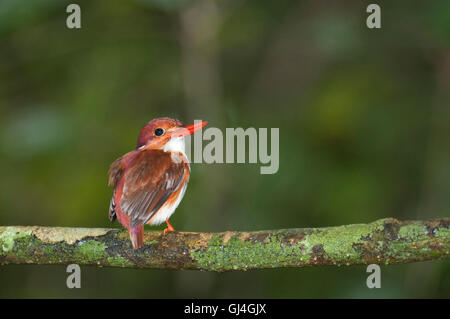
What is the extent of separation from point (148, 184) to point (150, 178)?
0.13ft

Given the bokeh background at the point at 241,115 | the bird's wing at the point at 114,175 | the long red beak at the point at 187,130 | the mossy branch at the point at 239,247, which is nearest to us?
the mossy branch at the point at 239,247

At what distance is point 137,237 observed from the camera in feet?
9.01

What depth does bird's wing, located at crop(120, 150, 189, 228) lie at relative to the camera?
9.53 ft

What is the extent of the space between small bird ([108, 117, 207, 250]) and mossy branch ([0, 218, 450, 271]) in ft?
0.37

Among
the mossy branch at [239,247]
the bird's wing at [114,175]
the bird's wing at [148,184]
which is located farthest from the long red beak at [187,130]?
the mossy branch at [239,247]

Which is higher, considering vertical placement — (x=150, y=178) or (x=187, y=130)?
(x=187, y=130)

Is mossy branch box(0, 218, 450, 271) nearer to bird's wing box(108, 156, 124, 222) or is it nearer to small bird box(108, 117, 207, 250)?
small bird box(108, 117, 207, 250)

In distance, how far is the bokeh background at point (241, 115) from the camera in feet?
14.4

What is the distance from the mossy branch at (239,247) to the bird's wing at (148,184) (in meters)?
0.12

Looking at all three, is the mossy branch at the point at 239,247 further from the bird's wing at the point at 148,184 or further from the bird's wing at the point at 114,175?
the bird's wing at the point at 114,175

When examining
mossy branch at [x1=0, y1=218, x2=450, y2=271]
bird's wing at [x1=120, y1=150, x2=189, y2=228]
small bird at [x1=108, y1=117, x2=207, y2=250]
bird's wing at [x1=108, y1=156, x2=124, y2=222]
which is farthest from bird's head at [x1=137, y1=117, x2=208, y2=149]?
mossy branch at [x1=0, y1=218, x2=450, y2=271]

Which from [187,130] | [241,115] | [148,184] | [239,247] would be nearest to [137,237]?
[148,184]

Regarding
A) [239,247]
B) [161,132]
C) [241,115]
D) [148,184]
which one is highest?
[241,115]

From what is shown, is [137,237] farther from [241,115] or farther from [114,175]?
[241,115]
